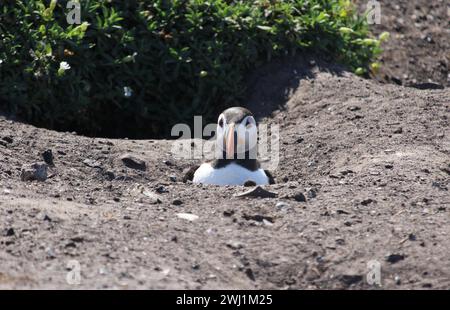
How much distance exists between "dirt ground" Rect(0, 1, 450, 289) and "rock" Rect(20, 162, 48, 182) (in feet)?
0.14

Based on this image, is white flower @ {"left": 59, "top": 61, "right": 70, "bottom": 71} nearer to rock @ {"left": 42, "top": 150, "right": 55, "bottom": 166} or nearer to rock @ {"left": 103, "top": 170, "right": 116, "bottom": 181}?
rock @ {"left": 42, "top": 150, "right": 55, "bottom": 166}

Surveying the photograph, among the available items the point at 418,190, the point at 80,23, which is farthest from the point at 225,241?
the point at 80,23

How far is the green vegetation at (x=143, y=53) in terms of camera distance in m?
7.61

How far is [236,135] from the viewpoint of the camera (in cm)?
673

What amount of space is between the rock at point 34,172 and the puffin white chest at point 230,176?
1.22m

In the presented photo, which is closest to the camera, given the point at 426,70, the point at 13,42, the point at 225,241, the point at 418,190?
the point at 225,241

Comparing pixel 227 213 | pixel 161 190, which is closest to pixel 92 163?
pixel 161 190

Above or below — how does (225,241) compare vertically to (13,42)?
below

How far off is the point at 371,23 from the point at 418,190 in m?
4.14

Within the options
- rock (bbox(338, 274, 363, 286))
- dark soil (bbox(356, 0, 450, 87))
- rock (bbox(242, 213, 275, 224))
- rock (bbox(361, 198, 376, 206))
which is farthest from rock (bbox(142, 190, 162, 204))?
dark soil (bbox(356, 0, 450, 87))

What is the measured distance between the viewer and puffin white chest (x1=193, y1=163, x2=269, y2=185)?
6.70m

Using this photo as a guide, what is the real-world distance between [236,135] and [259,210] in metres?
1.47
